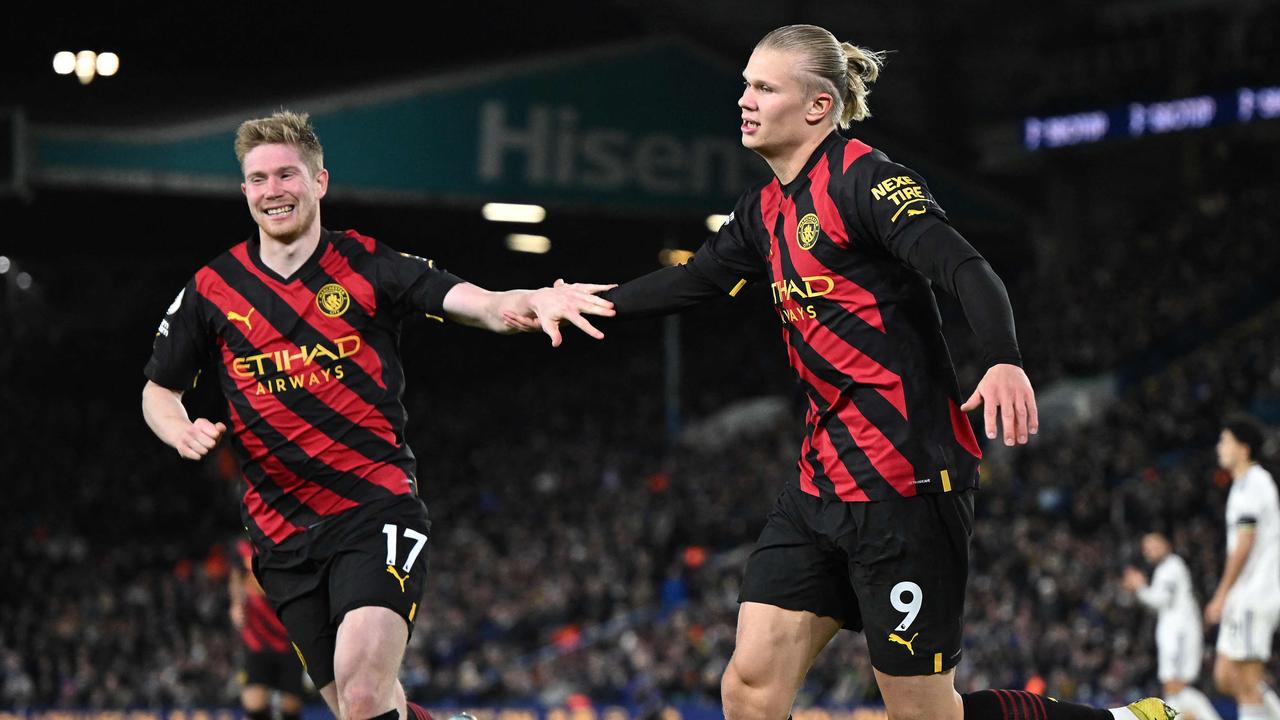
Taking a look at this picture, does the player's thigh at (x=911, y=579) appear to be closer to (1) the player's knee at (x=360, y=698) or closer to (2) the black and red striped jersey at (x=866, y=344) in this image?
(2) the black and red striped jersey at (x=866, y=344)

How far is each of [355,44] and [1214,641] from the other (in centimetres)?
1439

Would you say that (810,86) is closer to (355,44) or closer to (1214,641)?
(1214,641)

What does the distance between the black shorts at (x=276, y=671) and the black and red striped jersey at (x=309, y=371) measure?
585 cm

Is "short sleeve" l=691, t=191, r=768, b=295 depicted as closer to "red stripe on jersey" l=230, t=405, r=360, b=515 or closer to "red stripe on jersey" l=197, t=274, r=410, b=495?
"red stripe on jersey" l=197, t=274, r=410, b=495

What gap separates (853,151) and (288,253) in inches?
81.0

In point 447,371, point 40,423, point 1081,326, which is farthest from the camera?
point 447,371

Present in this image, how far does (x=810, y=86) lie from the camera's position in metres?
5.16

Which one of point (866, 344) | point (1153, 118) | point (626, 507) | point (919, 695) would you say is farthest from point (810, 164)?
point (1153, 118)

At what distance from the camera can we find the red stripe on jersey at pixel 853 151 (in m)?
5.01

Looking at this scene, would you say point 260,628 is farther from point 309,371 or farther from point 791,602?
point 791,602

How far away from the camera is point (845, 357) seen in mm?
5004

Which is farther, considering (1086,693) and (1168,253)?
(1168,253)

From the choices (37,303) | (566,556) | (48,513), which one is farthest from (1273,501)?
(37,303)

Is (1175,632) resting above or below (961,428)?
below
